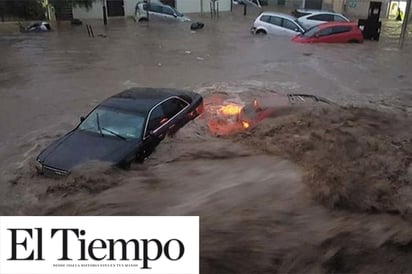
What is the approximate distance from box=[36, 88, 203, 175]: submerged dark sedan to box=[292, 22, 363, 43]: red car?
13211 mm

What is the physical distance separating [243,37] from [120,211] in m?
18.9

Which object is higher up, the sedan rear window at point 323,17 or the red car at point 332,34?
the sedan rear window at point 323,17

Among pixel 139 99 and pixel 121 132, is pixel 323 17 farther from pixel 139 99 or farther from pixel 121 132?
pixel 121 132

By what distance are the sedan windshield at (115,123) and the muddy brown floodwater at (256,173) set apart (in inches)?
21.6

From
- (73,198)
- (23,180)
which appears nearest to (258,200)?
(73,198)

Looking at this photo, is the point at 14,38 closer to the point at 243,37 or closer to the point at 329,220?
the point at 243,37

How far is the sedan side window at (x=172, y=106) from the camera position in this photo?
26.7ft

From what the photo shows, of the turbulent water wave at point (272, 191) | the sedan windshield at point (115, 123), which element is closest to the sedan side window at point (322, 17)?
the turbulent water wave at point (272, 191)

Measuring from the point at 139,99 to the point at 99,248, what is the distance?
4374 millimetres

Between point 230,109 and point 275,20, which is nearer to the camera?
point 230,109

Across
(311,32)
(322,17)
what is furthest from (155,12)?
(311,32)

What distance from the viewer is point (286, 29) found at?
21.6 m

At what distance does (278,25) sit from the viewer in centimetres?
2184

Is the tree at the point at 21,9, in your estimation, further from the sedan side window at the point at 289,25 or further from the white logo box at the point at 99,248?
the white logo box at the point at 99,248
